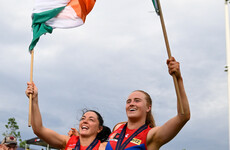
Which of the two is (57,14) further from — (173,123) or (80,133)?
(173,123)

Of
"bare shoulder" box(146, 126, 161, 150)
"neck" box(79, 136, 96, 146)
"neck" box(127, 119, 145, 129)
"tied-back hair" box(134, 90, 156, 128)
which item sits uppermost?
"tied-back hair" box(134, 90, 156, 128)

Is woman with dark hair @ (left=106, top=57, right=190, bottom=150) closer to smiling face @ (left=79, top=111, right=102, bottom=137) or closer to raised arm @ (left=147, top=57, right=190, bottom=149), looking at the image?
raised arm @ (left=147, top=57, right=190, bottom=149)

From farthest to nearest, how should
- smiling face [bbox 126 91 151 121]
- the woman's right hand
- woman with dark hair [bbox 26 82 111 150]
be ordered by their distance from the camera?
1. woman with dark hair [bbox 26 82 111 150]
2. the woman's right hand
3. smiling face [bbox 126 91 151 121]

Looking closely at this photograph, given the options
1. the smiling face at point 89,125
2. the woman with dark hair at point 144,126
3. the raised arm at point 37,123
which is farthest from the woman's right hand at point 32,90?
the woman with dark hair at point 144,126

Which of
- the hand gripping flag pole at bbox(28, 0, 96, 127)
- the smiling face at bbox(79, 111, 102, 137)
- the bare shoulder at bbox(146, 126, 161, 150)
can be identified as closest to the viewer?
the bare shoulder at bbox(146, 126, 161, 150)

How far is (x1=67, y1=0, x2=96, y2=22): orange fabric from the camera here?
21.1 feet

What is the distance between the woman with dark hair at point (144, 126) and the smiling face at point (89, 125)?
652mm

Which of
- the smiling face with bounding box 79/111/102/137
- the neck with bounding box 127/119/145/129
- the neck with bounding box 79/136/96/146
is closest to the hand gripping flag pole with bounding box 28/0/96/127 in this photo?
the smiling face with bounding box 79/111/102/137

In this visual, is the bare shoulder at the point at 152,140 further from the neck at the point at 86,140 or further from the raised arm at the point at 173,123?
the neck at the point at 86,140

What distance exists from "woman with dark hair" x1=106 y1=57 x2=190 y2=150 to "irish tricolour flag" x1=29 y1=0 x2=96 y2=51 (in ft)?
7.13

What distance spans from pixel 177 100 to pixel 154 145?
0.74 metres

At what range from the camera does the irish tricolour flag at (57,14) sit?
6.15m

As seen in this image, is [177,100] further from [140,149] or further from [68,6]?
[68,6]

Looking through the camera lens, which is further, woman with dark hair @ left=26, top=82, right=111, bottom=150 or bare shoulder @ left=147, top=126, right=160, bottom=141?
woman with dark hair @ left=26, top=82, right=111, bottom=150
